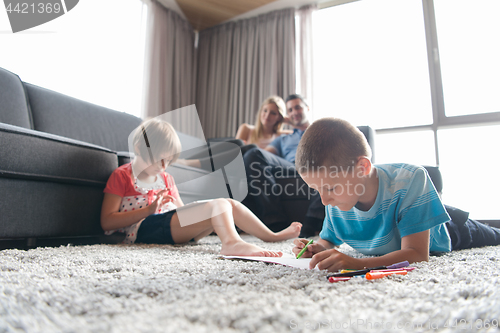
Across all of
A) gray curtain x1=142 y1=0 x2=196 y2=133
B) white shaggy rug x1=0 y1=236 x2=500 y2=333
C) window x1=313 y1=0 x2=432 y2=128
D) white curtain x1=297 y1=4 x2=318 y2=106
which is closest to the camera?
white shaggy rug x1=0 y1=236 x2=500 y2=333

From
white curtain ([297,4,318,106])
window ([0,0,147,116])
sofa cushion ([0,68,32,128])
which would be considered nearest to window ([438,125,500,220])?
white curtain ([297,4,318,106])

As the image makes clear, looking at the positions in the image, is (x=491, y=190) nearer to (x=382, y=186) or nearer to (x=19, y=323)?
(x=382, y=186)

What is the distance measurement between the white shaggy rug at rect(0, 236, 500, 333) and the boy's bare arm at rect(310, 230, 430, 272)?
3cm

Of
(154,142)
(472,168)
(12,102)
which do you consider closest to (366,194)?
(154,142)

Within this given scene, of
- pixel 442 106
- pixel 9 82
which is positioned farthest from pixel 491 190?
pixel 9 82

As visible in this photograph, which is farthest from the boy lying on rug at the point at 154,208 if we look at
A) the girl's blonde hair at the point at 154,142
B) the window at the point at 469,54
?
the window at the point at 469,54

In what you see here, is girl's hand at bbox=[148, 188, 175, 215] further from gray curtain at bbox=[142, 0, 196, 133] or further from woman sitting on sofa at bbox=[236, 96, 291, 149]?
gray curtain at bbox=[142, 0, 196, 133]

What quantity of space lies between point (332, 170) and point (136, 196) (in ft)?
2.57

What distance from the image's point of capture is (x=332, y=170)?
67 cm

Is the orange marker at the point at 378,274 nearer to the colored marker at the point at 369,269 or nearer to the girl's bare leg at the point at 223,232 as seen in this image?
the colored marker at the point at 369,269

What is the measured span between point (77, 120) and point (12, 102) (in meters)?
0.32

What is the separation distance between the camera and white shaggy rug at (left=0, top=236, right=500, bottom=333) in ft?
1.01

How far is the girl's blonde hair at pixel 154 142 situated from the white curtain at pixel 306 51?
2.05 meters

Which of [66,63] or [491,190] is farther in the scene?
[491,190]
